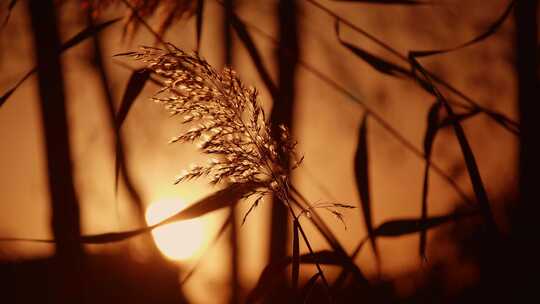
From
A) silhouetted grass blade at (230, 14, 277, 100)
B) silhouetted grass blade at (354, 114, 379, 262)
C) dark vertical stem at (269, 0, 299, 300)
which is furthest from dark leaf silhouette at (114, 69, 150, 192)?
silhouetted grass blade at (354, 114, 379, 262)

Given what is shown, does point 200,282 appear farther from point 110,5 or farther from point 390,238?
point 110,5

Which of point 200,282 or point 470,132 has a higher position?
point 470,132

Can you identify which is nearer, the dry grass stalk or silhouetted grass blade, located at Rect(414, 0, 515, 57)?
the dry grass stalk

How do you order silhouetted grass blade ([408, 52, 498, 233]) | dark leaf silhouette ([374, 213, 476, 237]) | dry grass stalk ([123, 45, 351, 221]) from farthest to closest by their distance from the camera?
dark leaf silhouette ([374, 213, 476, 237]) → silhouetted grass blade ([408, 52, 498, 233]) → dry grass stalk ([123, 45, 351, 221])

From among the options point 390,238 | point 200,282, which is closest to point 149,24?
point 200,282

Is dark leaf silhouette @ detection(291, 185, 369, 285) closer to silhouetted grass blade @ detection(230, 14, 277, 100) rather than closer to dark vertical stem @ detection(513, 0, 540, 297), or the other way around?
silhouetted grass blade @ detection(230, 14, 277, 100)

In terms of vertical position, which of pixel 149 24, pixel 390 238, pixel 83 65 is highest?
pixel 149 24
